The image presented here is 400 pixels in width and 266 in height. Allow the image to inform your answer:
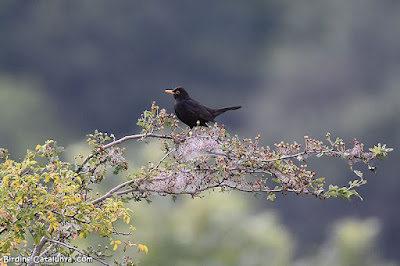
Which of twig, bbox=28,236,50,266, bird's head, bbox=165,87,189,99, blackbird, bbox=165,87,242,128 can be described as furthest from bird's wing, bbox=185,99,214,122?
twig, bbox=28,236,50,266

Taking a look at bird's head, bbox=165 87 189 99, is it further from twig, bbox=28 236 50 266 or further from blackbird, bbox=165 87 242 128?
twig, bbox=28 236 50 266

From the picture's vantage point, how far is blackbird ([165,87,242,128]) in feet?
26.6

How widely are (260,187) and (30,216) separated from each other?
2.21 metres

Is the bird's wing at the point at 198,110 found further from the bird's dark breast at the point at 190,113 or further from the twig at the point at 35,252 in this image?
the twig at the point at 35,252

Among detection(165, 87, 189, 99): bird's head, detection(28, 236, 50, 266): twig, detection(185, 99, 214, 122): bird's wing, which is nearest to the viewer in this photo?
detection(28, 236, 50, 266): twig

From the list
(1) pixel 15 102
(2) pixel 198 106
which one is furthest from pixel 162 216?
(1) pixel 15 102

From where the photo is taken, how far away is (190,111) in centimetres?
812

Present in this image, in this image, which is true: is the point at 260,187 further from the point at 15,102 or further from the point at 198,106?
the point at 15,102

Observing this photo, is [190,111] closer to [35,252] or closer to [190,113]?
[190,113]

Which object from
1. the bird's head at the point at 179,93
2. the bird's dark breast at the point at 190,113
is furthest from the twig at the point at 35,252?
the bird's head at the point at 179,93

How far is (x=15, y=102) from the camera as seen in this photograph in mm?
32156

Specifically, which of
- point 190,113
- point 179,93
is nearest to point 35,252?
point 190,113

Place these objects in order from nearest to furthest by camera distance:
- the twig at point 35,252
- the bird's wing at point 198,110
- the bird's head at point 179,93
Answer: the twig at point 35,252
the bird's wing at point 198,110
the bird's head at point 179,93

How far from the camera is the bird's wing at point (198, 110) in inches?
319
